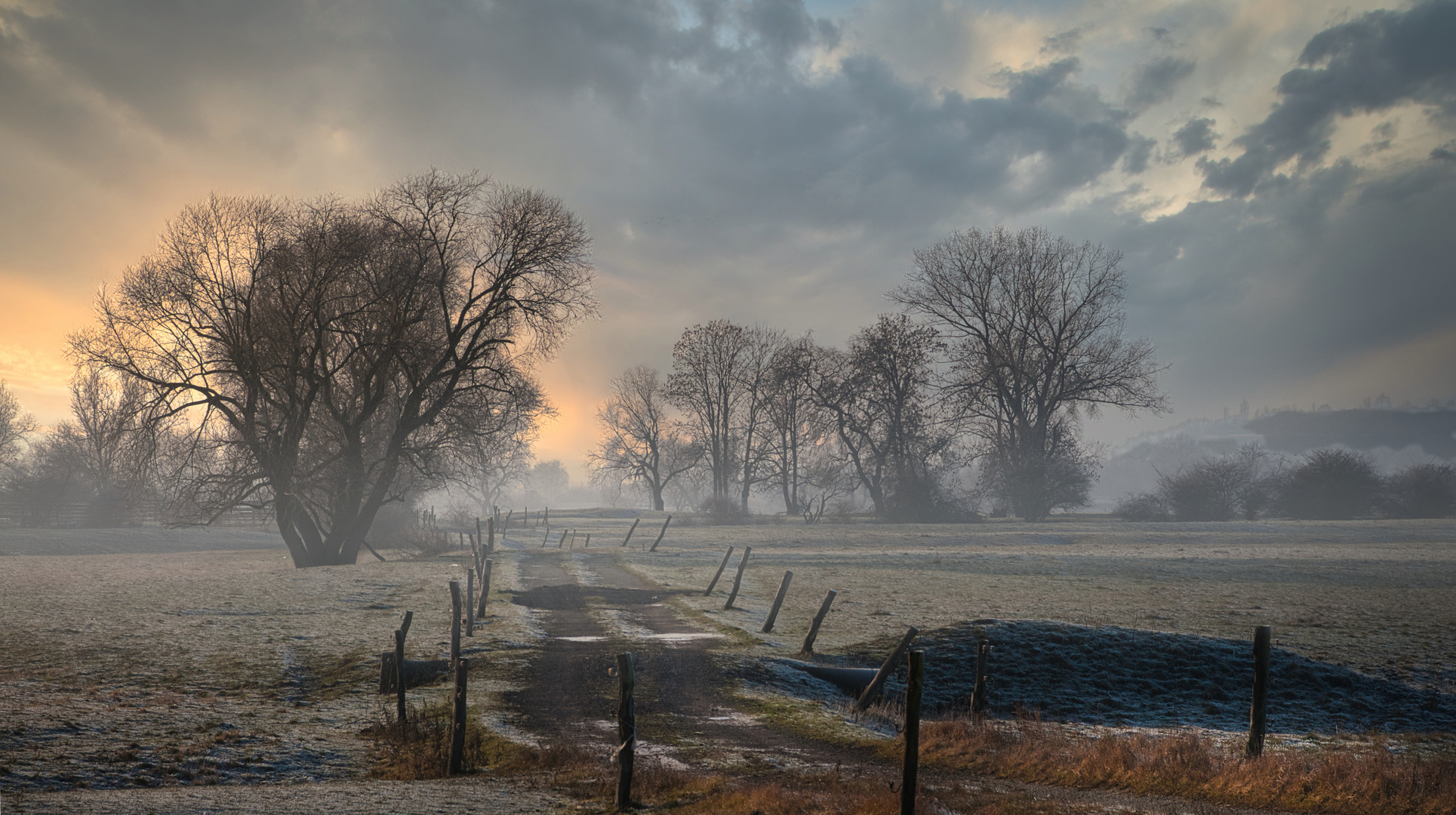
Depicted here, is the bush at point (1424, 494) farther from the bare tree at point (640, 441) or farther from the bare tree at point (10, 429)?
the bare tree at point (10, 429)

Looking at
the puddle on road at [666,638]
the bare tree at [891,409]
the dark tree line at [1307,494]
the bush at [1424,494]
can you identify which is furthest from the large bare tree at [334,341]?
the bush at [1424,494]

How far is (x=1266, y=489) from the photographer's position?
5600 centimetres

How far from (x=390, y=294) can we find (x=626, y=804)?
83.8ft

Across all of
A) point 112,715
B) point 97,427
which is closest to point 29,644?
point 112,715

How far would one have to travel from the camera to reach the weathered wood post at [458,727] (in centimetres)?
862

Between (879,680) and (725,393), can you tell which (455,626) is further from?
(725,393)

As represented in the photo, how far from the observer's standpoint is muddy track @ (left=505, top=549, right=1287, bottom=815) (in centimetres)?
862

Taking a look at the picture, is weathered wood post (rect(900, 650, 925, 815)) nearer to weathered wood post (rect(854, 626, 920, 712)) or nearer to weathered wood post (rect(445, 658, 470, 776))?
weathered wood post (rect(445, 658, 470, 776))

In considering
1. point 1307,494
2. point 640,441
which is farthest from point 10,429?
point 1307,494

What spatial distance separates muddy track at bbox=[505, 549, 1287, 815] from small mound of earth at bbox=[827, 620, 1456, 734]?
3.78 m

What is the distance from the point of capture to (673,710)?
11.3 m

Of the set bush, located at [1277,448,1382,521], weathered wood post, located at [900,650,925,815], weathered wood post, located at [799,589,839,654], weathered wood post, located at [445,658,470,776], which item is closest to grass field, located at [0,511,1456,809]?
weathered wood post, located at [799,589,839,654]

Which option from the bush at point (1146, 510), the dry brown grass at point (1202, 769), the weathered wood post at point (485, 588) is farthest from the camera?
the bush at point (1146, 510)

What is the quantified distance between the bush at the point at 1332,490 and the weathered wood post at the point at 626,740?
6283cm
